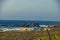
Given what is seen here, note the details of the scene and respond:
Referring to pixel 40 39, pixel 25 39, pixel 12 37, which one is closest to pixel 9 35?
pixel 12 37

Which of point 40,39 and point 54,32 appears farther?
point 54,32

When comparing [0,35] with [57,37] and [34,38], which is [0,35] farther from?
[57,37]

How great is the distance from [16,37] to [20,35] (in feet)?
0.82

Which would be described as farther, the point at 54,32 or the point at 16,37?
the point at 54,32

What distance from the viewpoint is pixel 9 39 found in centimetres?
792

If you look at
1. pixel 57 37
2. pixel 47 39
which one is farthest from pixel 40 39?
pixel 57 37

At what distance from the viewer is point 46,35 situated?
8.26 m

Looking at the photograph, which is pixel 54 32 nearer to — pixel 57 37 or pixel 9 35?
pixel 57 37

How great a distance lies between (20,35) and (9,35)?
0.52 meters

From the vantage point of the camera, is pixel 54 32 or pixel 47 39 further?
pixel 54 32

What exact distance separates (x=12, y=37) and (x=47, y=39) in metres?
1.61

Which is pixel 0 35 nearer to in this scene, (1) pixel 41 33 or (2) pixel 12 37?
(2) pixel 12 37

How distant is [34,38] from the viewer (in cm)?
813

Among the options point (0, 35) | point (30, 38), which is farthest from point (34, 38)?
point (0, 35)
